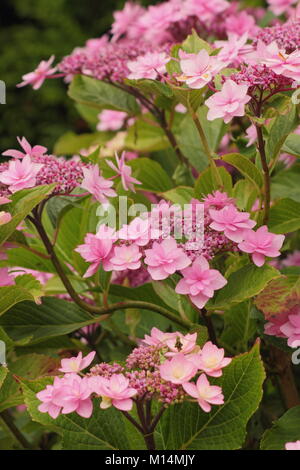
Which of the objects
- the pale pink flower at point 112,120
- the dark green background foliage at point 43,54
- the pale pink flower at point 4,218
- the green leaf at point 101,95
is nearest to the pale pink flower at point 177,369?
the pale pink flower at point 4,218

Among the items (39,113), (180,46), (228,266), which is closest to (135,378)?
(228,266)

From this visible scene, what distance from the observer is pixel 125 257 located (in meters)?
0.74

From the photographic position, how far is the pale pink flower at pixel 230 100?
0.73 m

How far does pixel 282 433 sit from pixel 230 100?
13.6 inches

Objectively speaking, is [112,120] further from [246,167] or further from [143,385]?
[143,385]

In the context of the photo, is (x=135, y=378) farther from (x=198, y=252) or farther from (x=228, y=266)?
(x=228, y=266)

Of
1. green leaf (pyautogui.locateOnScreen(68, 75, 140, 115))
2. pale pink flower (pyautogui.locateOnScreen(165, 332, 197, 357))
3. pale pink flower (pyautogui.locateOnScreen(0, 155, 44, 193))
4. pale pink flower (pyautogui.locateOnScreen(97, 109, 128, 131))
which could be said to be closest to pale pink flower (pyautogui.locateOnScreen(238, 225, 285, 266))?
pale pink flower (pyautogui.locateOnScreen(165, 332, 197, 357))

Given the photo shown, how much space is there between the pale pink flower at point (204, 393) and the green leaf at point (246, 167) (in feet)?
0.81

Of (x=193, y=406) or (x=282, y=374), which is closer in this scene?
(x=193, y=406)

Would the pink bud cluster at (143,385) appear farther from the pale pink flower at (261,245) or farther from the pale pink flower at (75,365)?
the pale pink flower at (261,245)

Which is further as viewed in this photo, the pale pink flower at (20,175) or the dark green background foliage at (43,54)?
the dark green background foliage at (43,54)

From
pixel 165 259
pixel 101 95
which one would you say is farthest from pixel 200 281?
pixel 101 95
